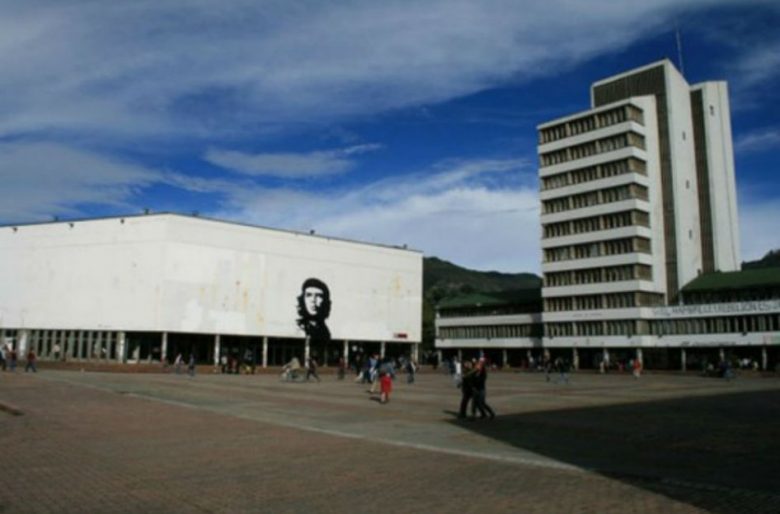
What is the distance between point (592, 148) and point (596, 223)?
30.8 ft

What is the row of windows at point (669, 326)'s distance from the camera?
70.3m

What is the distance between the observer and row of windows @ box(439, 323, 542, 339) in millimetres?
93125

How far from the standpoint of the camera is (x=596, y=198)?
3295 inches

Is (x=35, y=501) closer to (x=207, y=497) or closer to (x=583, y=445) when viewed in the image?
(x=207, y=497)

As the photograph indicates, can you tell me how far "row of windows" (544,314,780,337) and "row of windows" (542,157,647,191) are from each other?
57.7 feet

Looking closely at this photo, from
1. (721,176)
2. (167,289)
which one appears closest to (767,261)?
(721,176)

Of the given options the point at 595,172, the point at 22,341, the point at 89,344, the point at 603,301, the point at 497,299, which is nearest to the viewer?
the point at 89,344

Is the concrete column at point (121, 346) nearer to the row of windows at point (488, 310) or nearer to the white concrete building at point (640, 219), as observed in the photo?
the white concrete building at point (640, 219)

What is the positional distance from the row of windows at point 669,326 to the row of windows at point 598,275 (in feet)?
16.5

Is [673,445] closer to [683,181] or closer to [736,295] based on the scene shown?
[736,295]

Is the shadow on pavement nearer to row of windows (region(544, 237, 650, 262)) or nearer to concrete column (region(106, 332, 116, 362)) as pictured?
concrete column (region(106, 332, 116, 362))

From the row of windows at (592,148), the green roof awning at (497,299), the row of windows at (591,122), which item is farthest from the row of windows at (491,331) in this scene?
the row of windows at (591,122)

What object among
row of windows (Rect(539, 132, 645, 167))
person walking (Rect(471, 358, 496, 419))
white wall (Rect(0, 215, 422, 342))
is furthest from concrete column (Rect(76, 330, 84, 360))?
row of windows (Rect(539, 132, 645, 167))

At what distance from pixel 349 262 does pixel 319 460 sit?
70.2 meters
